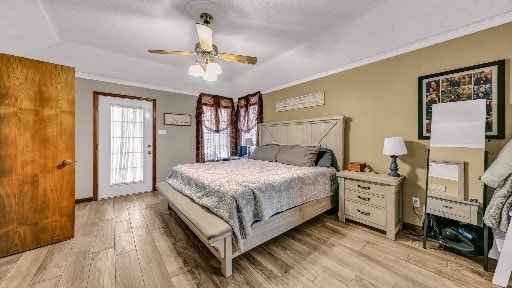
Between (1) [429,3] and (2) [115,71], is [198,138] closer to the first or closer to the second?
(2) [115,71]

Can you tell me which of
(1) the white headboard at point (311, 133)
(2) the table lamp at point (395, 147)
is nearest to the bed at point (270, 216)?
(1) the white headboard at point (311, 133)

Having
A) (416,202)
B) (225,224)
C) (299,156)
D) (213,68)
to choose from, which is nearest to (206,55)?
(213,68)

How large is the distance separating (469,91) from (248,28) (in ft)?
8.75

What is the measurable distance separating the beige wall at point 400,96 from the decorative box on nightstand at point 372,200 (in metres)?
0.38

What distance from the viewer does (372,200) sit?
103 inches

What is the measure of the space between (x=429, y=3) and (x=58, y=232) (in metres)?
4.71

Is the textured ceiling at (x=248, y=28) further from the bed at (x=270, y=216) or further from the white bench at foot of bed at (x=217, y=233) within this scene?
the white bench at foot of bed at (x=217, y=233)

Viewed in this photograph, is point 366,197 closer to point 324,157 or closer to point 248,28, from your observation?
point 324,157

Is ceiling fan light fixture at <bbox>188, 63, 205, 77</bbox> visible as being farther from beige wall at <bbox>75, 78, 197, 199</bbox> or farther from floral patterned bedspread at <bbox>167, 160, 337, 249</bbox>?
beige wall at <bbox>75, 78, 197, 199</bbox>

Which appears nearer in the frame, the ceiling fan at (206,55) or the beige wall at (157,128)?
the ceiling fan at (206,55)

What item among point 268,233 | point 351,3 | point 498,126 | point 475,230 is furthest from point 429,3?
point 268,233

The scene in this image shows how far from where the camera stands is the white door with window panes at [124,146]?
4.09m

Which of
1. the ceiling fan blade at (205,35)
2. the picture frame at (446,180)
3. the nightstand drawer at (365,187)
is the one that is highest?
the ceiling fan blade at (205,35)

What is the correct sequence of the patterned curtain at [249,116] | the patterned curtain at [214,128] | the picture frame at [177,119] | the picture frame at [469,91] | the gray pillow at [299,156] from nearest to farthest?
the picture frame at [469,91], the gray pillow at [299,156], the picture frame at [177,119], the patterned curtain at [249,116], the patterned curtain at [214,128]
